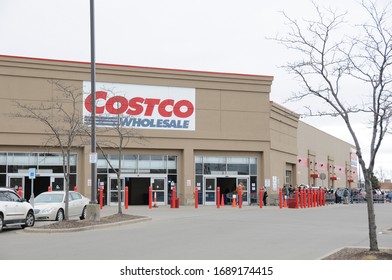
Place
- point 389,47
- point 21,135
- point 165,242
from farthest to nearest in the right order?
1. point 21,135
2. point 165,242
3. point 389,47

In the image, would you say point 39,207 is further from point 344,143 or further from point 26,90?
point 344,143

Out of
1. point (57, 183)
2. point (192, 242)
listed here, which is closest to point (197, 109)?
point (57, 183)

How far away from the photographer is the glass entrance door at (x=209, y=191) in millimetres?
40594

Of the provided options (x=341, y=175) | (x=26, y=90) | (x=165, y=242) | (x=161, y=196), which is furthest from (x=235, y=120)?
(x=341, y=175)

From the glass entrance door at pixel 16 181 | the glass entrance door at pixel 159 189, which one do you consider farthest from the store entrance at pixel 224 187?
the glass entrance door at pixel 16 181

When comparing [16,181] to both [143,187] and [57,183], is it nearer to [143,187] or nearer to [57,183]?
[57,183]

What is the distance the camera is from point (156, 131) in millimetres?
38875

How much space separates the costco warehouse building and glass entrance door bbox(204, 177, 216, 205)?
0.07m

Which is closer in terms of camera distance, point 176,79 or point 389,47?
point 389,47

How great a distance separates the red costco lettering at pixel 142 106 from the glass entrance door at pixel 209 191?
17.0 feet

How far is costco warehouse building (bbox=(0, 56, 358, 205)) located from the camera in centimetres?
3612

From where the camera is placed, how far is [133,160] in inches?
1537

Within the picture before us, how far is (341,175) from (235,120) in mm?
48306

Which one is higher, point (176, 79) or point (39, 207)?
point (176, 79)
